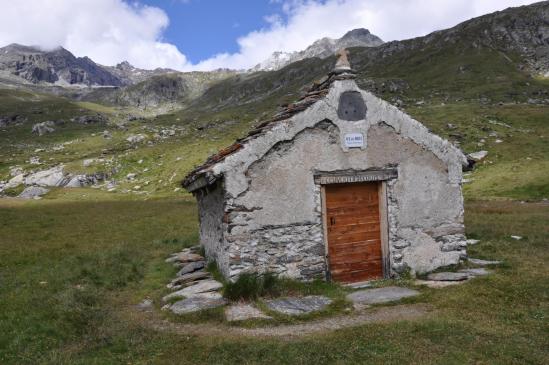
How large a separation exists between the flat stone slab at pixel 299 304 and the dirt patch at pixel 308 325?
59 cm

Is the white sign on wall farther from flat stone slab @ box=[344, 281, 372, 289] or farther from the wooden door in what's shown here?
flat stone slab @ box=[344, 281, 372, 289]

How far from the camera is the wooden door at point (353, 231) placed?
11750 mm

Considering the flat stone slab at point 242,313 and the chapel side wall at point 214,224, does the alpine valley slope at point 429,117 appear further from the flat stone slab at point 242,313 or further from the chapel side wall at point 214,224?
the flat stone slab at point 242,313

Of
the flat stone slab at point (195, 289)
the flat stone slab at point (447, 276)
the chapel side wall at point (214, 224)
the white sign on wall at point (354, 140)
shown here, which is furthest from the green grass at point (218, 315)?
the white sign on wall at point (354, 140)

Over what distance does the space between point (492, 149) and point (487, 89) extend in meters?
34.1

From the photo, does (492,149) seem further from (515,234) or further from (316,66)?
(316,66)

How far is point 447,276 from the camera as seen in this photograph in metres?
11.6

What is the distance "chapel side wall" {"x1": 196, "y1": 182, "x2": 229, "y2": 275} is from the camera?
457 inches

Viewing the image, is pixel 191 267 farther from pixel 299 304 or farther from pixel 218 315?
pixel 299 304

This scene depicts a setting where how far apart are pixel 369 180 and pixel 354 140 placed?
1106 mm

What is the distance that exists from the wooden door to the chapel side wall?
8.77 feet

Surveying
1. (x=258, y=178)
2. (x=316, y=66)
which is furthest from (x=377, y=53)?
(x=258, y=178)

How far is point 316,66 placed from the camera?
14300 centimetres

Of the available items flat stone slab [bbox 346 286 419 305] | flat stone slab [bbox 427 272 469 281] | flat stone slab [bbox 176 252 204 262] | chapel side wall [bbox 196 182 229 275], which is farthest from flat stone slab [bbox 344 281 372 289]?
flat stone slab [bbox 176 252 204 262]
